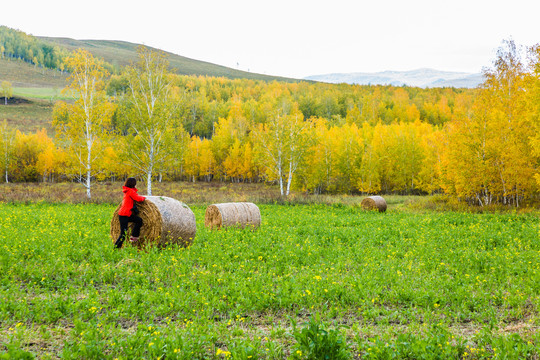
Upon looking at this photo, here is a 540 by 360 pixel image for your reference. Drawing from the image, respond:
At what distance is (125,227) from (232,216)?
202 inches

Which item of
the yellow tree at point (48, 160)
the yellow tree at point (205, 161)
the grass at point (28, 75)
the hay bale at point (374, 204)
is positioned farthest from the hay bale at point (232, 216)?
the grass at point (28, 75)

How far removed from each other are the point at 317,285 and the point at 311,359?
2.83 meters

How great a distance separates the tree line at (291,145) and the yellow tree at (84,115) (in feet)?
0.36

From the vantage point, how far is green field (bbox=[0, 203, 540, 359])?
14.9 feet

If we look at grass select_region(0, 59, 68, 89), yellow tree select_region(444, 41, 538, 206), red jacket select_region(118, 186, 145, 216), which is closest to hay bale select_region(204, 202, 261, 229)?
red jacket select_region(118, 186, 145, 216)

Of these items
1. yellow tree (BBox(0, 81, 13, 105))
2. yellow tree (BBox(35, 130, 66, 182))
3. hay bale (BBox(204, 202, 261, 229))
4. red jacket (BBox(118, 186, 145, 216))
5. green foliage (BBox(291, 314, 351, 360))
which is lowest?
yellow tree (BBox(35, 130, 66, 182))

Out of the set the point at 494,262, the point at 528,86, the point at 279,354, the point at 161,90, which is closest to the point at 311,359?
the point at 279,354

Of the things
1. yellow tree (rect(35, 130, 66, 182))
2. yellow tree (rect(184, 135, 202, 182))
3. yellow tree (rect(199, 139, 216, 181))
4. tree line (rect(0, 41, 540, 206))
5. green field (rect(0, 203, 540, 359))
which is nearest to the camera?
green field (rect(0, 203, 540, 359))

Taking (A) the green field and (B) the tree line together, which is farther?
(B) the tree line

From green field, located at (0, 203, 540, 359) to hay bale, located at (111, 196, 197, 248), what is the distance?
2.17ft

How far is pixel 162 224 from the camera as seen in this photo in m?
10.5

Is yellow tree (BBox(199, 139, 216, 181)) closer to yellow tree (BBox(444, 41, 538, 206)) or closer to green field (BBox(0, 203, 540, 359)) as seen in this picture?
yellow tree (BBox(444, 41, 538, 206))

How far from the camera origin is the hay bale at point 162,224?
10516 mm

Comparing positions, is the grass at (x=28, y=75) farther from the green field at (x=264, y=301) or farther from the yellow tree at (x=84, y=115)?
the green field at (x=264, y=301)
